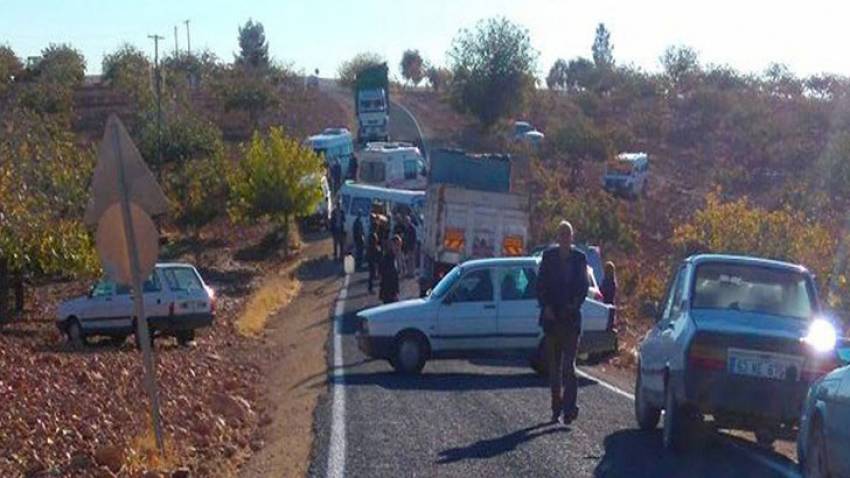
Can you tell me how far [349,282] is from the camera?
41156mm

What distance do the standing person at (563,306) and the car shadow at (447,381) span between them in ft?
14.0

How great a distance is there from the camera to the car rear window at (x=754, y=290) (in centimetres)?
1461

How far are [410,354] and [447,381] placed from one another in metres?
1.26

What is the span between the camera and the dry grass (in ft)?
113

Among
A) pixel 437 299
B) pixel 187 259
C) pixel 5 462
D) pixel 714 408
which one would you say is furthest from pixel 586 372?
pixel 187 259

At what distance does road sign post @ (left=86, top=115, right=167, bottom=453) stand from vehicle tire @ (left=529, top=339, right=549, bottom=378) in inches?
354

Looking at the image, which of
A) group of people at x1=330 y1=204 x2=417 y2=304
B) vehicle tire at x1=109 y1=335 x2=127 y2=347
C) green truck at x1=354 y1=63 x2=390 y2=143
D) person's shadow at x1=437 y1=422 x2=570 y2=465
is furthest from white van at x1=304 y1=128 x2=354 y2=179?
person's shadow at x1=437 y1=422 x2=570 y2=465

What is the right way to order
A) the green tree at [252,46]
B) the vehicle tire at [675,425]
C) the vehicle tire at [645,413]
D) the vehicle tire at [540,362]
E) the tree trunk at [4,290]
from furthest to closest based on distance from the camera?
the green tree at [252,46], the tree trunk at [4,290], the vehicle tire at [540,362], the vehicle tire at [645,413], the vehicle tire at [675,425]

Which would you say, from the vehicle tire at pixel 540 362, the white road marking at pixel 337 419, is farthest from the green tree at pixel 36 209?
the vehicle tire at pixel 540 362

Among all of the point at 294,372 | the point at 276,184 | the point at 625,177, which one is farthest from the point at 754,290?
the point at 625,177

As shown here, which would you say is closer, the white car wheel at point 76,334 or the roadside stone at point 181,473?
the roadside stone at point 181,473

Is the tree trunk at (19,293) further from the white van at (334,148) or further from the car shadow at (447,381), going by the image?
the white van at (334,148)

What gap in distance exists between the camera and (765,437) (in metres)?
15.2

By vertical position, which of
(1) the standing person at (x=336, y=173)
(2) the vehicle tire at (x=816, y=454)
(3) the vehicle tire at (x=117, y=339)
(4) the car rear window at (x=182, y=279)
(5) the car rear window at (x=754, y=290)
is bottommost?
(3) the vehicle tire at (x=117, y=339)
